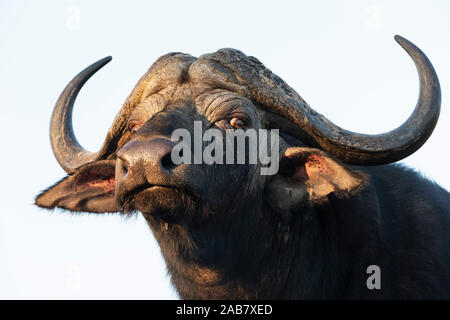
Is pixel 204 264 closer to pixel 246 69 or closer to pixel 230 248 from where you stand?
pixel 230 248

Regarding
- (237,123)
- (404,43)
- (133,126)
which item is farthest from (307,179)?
(133,126)

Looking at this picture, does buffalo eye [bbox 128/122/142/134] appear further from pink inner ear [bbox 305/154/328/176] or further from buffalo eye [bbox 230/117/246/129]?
pink inner ear [bbox 305/154/328/176]

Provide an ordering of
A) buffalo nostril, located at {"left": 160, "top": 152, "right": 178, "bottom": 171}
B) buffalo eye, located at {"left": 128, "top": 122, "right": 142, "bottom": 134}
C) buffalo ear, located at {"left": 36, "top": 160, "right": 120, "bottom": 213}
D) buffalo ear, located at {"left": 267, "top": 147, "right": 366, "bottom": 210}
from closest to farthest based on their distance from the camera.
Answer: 1. buffalo nostril, located at {"left": 160, "top": 152, "right": 178, "bottom": 171}
2. buffalo ear, located at {"left": 267, "top": 147, "right": 366, "bottom": 210}
3. buffalo eye, located at {"left": 128, "top": 122, "right": 142, "bottom": 134}
4. buffalo ear, located at {"left": 36, "top": 160, "right": 120, "bottom": 213}

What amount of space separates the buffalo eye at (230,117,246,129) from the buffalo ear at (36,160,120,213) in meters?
1.11

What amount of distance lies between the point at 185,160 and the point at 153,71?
1.27 metres

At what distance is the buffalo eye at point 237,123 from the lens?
4.33 meters

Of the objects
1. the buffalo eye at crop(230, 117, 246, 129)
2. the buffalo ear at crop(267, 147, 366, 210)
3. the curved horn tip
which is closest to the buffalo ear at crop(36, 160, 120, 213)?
the buffalo eye at crop(230, 117, 246, 129)

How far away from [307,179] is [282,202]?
0.79 feet

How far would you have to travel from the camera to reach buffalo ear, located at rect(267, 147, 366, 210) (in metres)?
4.15

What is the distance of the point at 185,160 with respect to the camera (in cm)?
367

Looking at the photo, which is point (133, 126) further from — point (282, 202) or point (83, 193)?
point (282, 202)

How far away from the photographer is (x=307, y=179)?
14.4 ft

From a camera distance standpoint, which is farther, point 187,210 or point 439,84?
point 439,84
